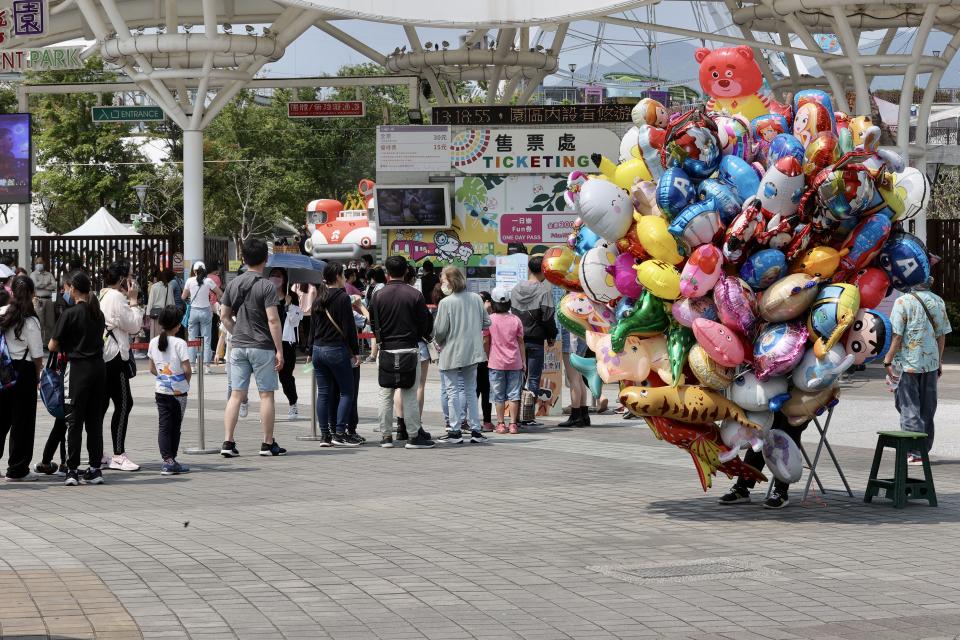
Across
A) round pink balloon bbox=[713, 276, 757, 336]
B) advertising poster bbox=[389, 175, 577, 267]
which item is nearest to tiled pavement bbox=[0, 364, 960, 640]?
round pink balloon bbox=[713, 276, 757, 336]

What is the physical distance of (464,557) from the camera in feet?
28.8

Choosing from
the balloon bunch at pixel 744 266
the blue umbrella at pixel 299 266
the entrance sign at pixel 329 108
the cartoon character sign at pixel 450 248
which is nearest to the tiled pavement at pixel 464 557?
the balloon bunch at pixel 744 266

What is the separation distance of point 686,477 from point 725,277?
9.82 feet

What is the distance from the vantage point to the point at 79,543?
9266 mm

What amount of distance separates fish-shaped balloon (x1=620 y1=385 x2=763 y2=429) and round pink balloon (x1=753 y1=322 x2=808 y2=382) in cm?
32

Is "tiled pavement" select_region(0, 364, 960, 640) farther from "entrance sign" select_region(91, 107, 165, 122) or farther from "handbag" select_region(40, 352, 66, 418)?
"entrance sign" select_region(91, 107, 165, 122)

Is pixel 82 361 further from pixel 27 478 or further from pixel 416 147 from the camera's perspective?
pixel 416 147

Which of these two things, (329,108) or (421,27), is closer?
(421,27)

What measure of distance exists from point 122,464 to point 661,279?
567 centimetres

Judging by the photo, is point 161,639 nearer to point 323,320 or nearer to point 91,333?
point 91,333

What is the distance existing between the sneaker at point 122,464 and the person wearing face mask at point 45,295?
15.3 metres

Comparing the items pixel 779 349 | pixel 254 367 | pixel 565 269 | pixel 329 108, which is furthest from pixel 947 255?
pixel 779 349

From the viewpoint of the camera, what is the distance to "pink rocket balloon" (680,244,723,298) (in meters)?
9.68

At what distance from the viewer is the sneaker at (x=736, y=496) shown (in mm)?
10977
